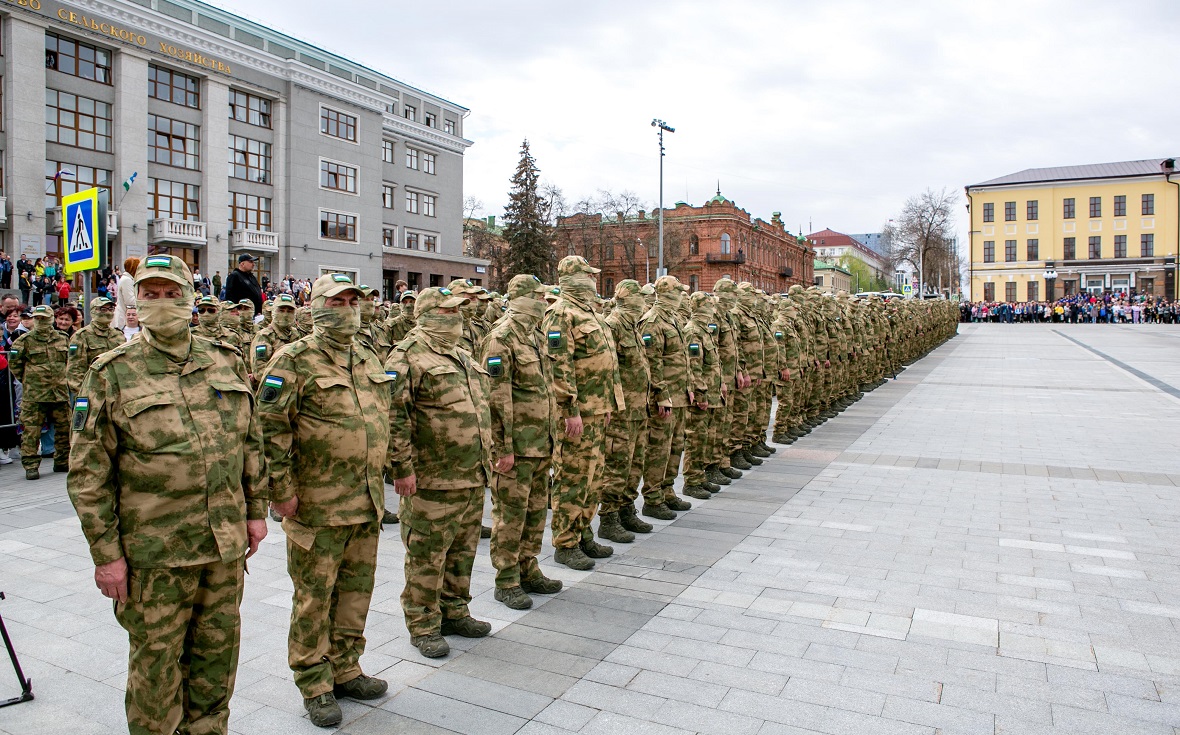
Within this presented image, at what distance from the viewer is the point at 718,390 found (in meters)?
8.84

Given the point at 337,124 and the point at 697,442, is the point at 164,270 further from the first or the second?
the point at 337,124

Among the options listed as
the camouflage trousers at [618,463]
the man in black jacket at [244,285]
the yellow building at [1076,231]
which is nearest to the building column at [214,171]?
the man in black jacket at [244,285]

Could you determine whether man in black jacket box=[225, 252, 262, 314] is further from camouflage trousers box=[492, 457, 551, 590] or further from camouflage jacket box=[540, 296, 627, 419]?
camouflage trousers box=[492, 457, 551, 590]

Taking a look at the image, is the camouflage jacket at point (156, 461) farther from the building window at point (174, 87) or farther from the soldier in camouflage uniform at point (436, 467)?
the building window at point (174, 87)

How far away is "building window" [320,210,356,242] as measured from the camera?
4303 cm

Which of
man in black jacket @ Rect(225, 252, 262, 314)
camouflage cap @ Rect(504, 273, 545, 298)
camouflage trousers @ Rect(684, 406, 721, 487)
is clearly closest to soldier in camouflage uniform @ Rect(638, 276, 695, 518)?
camouflage trousers @ Rect(684, 406, 721, 487)

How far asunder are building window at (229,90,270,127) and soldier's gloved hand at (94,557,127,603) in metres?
40.8

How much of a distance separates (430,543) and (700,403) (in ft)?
15.1

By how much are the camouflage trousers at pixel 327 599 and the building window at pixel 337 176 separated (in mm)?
42272

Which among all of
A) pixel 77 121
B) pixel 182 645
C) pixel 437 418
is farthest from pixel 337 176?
pixel 182 645

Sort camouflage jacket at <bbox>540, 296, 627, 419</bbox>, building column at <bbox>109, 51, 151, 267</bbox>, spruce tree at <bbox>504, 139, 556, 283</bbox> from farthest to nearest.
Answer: spruce tree at <bbox>504, 139, 556, 283</bbox> → building column at <bbox>109, 51, 151, 267</bbox> → camouflage jacket at <bbox>540, 296, 627, 419</bbox>

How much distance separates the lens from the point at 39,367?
10.3 meters

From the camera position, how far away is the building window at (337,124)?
42.9 metres

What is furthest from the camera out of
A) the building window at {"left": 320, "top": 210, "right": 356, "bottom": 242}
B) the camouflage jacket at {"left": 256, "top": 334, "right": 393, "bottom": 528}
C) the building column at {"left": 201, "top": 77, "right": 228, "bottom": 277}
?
the building window at {"left": 320, "top": 210, "right": 356, "bottom": 242}
